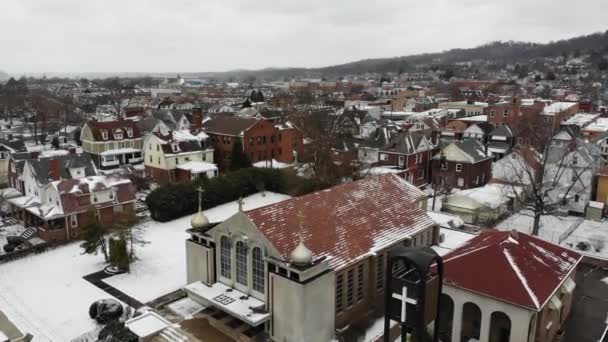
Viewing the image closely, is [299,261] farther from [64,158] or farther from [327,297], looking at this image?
[64,158]

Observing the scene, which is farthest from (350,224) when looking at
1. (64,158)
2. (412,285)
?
(64,158)

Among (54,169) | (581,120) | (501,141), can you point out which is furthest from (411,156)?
(581,120)

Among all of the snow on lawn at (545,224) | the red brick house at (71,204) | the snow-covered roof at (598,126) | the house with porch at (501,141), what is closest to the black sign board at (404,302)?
the red brick house at (71,204)

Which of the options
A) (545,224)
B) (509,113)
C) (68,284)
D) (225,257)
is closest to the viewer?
(225,257)

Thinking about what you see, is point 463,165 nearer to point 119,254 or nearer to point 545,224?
point 545,224

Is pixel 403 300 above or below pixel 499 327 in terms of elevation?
above

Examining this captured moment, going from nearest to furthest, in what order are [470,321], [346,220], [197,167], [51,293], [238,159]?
[470,321] < [346,220] < [51,293] < [197,167] < [238,159]

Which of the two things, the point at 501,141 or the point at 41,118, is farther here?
the point at 41,118
